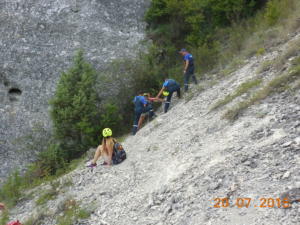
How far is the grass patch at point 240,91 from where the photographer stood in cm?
833

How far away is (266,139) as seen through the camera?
574 centimetres

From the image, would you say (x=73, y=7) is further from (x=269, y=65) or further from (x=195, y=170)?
(x=195, y=170)

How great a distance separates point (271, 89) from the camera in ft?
23.6

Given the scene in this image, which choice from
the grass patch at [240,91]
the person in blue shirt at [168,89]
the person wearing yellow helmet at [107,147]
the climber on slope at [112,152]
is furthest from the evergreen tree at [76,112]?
the grass patch at [240,91]

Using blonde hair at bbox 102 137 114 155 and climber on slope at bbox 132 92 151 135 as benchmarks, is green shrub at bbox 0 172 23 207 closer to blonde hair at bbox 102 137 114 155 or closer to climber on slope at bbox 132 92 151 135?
blonde hair at bbox 102 137 114 155

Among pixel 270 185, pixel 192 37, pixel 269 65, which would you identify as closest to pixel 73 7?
pixel 192 37

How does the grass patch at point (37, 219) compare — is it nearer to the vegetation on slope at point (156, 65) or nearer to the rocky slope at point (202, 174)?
the rocky slope at point (202, 174)

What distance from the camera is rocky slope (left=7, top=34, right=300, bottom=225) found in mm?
4660

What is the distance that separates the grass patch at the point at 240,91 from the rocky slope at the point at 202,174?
0.82 ft

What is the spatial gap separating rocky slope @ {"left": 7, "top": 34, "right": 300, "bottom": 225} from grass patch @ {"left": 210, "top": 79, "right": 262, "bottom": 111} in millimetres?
251
